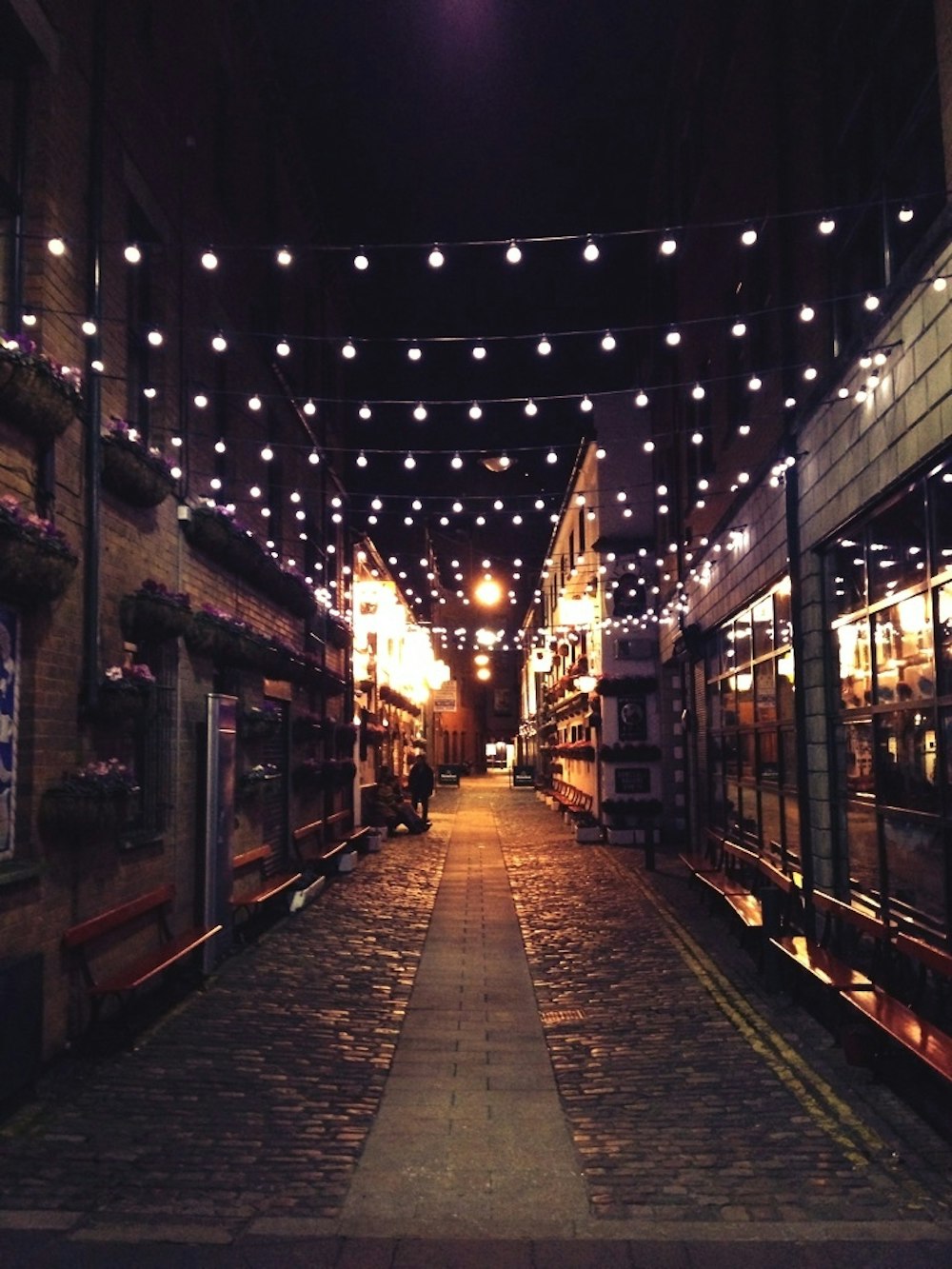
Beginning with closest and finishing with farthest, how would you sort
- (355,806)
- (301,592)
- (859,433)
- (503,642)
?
(859,433) → (301,592) → (355,806) → (503,642)

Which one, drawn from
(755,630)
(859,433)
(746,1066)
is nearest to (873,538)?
(859,433)

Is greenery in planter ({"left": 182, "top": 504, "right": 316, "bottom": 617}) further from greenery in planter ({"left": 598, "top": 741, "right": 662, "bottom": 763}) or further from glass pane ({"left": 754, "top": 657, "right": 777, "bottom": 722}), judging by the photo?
greenery in planter ({"left": 598, "top": 741, "right": 662, "bottom": 763})

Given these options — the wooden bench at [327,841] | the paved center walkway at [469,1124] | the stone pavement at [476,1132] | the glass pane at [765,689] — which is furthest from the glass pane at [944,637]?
the wooden bench at [327,841]

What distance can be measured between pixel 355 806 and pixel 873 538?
53.4 ft

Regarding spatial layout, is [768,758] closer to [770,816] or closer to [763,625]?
[770,816]

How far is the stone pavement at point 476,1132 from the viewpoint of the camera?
4.63 m

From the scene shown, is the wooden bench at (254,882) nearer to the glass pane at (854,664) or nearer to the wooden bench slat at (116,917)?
the wooden bench slat at (116,917)

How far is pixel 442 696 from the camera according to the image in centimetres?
4497

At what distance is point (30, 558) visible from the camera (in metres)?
6.53

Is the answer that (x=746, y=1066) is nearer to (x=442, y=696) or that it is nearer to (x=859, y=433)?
(x=859, y=433)

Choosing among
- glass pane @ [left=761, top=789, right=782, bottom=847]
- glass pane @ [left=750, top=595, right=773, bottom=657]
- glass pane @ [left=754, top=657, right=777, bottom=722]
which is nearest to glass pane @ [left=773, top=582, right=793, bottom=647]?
glass pane @ [left=750, top=595, right=773, bottom=657]

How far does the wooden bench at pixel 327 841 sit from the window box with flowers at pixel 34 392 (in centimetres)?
970

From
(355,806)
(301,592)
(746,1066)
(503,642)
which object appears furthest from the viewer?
(503,642)

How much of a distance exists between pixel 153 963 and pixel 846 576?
651 centimetres
